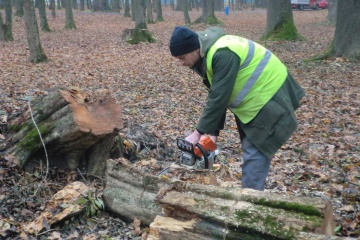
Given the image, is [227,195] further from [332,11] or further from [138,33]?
[332,11]

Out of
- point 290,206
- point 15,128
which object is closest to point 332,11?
point 15,128

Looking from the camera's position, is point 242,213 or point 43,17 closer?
point 242,213

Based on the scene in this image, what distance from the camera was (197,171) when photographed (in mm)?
4539

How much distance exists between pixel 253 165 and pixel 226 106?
2.19ft

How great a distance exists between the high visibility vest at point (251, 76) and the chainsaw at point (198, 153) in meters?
0.45

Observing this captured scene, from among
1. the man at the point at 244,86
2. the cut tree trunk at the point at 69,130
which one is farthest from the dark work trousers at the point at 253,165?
the cut tree trunk at the point at 69,130

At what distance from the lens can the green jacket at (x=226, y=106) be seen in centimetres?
391

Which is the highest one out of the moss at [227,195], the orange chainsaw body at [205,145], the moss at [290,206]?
the orange chainsaw body at [205,145]

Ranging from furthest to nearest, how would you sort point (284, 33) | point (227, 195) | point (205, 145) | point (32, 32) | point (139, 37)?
point (139, 37) < point (284, 33) < point (32, 32) < point (205, 145) < point (227, 195)

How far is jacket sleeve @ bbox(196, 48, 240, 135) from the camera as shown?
389 centimetres

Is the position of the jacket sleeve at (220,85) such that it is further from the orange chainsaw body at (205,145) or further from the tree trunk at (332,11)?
the tree trunk at (332,11)

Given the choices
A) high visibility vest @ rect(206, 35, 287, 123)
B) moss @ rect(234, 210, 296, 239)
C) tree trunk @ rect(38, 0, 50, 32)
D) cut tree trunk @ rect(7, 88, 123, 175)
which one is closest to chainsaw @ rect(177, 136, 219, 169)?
high visibility vest @ rect(206, 35, 287, 123)

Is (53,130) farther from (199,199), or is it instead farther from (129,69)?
(129,69)

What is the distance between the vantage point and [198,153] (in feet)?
14.0
